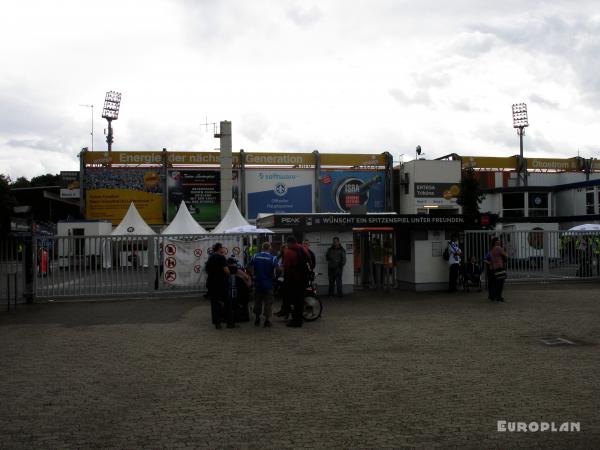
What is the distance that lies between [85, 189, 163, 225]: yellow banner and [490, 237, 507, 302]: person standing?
3635cm

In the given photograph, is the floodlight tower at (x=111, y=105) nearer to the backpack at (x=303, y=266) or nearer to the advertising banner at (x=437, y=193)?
the advertising banner at (x=437, y=193)

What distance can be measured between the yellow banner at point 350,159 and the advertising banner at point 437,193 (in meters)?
4.03

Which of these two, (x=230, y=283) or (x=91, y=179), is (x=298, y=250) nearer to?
(x=230, y=283)

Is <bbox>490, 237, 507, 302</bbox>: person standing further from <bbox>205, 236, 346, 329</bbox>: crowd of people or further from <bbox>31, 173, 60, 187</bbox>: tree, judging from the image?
<bbox>31, 173, 60, 187</bbox>: tree

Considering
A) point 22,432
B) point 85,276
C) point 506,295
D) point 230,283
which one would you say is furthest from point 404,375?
point 85,276

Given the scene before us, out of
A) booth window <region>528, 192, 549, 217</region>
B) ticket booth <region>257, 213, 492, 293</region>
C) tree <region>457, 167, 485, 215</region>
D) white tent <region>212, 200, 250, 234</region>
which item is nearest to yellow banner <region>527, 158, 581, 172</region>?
booth window <region>528, 192, 549, 217</region>

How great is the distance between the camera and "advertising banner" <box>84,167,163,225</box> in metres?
49.4

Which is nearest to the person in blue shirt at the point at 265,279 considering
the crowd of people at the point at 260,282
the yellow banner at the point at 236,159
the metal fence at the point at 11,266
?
the crowd of people at the point at 260,282

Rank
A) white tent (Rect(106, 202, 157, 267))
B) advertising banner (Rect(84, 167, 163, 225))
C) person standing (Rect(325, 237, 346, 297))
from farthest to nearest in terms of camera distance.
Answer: advertising banner (Rect(84, 167, 163, 225)) < white tent (Rect(106, 202, 157, 267)) < person standing (Rect(325, 237, 346, 297))

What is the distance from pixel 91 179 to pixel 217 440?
155ft

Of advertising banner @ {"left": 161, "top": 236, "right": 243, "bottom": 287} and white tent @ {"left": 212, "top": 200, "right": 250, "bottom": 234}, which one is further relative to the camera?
white tent @ {"left": 212, "top": 200, "right": 250, "bottom": 234}

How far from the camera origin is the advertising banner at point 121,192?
4941cm

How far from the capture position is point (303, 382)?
25.0 ft

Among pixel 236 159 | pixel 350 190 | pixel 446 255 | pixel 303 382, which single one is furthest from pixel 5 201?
pixel 303 382
